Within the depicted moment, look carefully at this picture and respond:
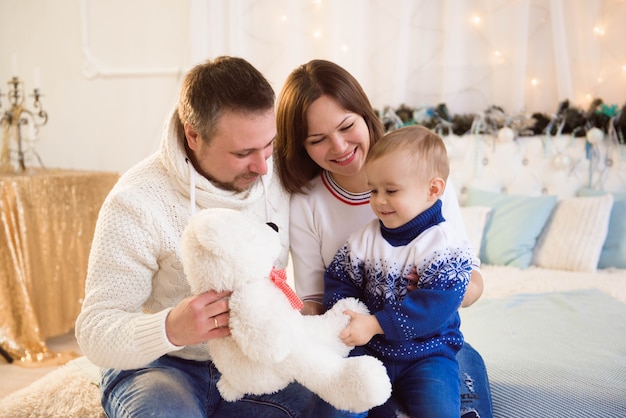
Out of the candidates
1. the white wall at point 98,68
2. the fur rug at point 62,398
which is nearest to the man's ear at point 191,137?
the fur rug at point 62,398

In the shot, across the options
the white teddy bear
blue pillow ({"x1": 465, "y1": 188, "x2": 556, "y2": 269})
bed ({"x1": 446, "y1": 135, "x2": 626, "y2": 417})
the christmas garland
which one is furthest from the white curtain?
the white teddy bear

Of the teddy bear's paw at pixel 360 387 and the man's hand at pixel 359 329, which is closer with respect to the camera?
the teddy bear's paw at pixel 360 387

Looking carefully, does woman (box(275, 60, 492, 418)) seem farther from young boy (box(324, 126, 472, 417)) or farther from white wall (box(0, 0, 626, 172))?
white wall (box(0, 0, 626, 172))

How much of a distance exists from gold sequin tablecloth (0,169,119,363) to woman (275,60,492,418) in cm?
169

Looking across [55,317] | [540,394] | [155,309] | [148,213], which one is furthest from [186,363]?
[55,317]

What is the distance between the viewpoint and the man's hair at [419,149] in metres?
1.25

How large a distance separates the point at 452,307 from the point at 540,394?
381 millimetres

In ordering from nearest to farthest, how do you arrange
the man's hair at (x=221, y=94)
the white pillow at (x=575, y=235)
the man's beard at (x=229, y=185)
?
the man's hair at (x=221, y=94) < the man's beard at (x=229, y=185) < the white pillow at (x=575, y=235)

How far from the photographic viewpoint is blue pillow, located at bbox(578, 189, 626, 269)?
2.30m

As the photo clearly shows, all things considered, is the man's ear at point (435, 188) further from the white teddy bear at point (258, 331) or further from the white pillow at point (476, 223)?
the white pillow at point (476, 223)

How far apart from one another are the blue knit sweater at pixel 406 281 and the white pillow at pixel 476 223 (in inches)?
46.8

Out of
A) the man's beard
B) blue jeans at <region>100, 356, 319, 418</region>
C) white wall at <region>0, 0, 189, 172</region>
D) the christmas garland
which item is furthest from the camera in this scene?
white wall at <region>0, 0, 189, 172</region>

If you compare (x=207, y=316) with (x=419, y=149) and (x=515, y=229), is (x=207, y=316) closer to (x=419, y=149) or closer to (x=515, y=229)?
(x=419, y=149)

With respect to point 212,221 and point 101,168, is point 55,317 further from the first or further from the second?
point 212,221
